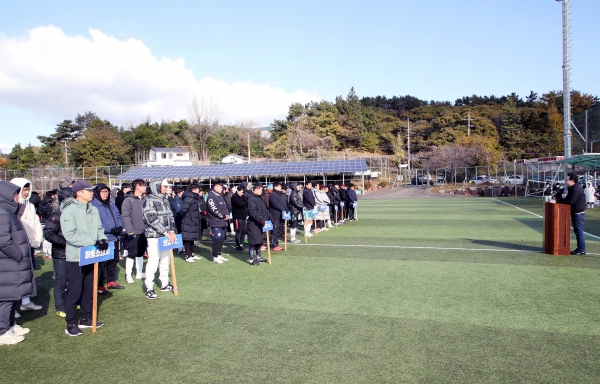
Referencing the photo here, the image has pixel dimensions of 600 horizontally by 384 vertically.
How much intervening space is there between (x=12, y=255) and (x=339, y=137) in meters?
62.0

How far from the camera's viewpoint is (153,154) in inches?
2511

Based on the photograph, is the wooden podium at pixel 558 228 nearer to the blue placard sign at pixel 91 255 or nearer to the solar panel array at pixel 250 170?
the blue placard sign at pixel 91 255

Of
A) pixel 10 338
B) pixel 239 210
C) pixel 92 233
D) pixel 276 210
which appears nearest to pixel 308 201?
pixel 276 210

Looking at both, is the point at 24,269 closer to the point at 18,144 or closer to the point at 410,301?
the point at 410,301

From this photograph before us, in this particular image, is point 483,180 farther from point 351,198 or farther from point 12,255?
point 12,255

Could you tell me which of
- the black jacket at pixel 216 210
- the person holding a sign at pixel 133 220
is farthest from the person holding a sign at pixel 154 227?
the black jacket at pixel 216 210

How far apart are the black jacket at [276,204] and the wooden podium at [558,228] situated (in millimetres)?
6435

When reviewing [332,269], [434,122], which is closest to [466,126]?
[434,122]

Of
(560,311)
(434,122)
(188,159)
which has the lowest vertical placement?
(560,311)

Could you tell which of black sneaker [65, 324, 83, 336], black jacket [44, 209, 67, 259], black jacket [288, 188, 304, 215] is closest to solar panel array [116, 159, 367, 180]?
black jacket [288, 188, 304, 215]

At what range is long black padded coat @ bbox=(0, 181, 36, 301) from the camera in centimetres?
473

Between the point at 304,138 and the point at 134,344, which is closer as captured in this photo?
the point at 134,344

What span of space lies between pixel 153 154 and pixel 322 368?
64.1 metres

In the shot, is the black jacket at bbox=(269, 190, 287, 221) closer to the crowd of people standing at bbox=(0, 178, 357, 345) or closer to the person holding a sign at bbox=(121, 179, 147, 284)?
the crowd of people standing at bbox=(0, 178, 357, 345)
